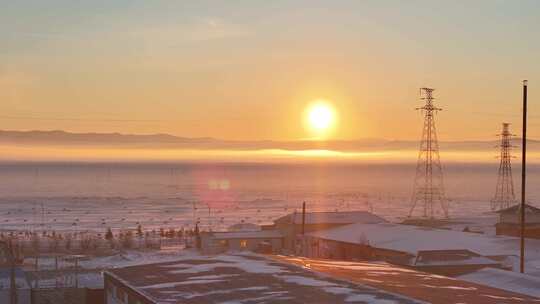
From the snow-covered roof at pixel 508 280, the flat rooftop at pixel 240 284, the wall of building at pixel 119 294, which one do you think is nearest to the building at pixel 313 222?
the snow-covered roof at pixel 508 280

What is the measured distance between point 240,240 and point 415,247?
48.4ft

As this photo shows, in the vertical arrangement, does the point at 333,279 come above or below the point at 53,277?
above

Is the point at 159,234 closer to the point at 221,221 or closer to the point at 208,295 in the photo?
the point at 221,221

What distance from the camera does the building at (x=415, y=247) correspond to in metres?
26.0

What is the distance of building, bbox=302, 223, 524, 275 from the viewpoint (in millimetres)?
25984

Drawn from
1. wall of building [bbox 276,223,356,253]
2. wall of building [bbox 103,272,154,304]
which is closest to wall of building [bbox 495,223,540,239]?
wall of building [bbox 276,223,356,253]

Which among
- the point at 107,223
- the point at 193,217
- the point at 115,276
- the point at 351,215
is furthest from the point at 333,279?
the point at 193,217

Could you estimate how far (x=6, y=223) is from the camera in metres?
68.3

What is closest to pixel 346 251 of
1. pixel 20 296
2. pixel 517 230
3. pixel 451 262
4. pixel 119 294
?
pixel 517 230

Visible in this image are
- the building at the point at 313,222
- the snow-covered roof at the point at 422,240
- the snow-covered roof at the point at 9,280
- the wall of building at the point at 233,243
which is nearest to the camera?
the snow-covered roof at the point at 9,280

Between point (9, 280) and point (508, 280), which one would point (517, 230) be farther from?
point (9, 280)

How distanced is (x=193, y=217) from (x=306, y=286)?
62526 millimetres

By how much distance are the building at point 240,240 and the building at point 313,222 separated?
668 millimetres

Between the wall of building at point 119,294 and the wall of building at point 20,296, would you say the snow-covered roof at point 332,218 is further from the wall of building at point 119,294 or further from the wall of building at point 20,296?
the wall of building at point 119,294
